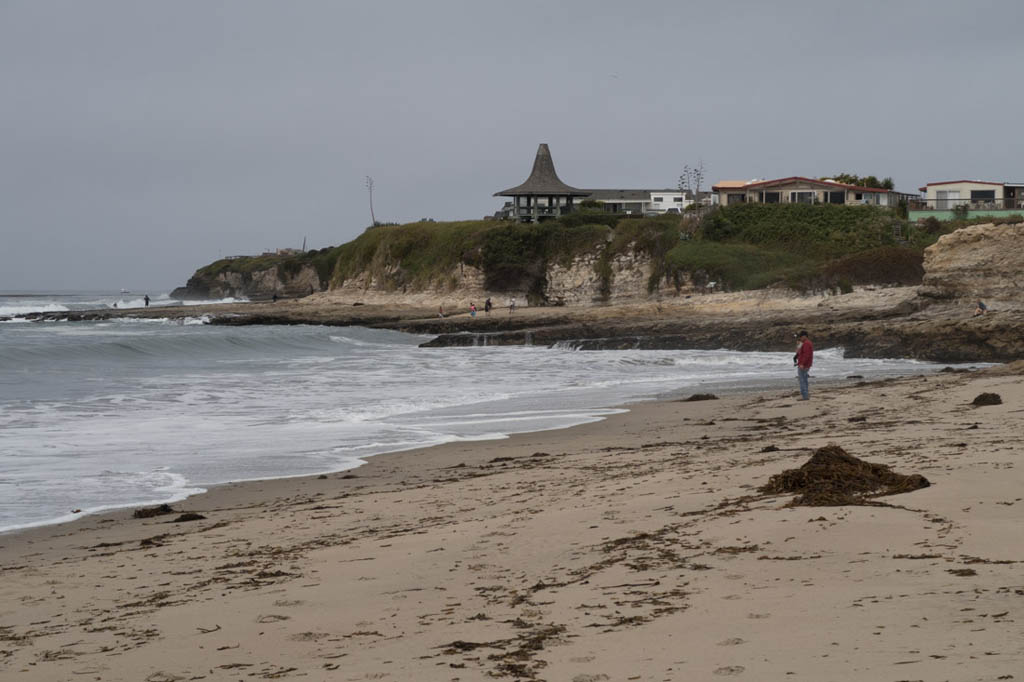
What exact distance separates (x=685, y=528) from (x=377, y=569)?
86.1 inches

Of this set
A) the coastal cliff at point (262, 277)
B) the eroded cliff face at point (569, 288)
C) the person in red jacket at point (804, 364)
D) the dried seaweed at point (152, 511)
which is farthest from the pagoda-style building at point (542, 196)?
the dried seaweed at point (152, 511)

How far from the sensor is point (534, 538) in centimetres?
744

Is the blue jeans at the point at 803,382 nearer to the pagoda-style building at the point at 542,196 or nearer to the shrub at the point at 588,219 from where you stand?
the shrub at the point at 588,219

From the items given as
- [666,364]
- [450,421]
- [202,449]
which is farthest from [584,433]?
[666,364]

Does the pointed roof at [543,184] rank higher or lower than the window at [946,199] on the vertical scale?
higher

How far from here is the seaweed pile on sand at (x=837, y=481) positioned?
7.51m

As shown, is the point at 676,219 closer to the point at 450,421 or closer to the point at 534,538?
the point at 450,421

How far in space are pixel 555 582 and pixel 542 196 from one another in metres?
75.2

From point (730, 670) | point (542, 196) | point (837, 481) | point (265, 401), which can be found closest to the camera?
point (730, 670)

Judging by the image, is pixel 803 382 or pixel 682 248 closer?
pixel 803 382

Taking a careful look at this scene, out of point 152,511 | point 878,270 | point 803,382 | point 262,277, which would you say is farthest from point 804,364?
point 262,277

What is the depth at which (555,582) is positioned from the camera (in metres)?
6.16

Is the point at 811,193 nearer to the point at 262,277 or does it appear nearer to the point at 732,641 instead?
the point at 262,277

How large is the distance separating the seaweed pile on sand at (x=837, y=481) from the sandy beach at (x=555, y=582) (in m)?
0.20
